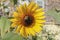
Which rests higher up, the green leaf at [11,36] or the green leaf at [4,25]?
the green leaf at [4,25]

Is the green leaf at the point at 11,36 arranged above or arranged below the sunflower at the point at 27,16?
below

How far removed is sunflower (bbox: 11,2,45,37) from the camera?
0.64 metres

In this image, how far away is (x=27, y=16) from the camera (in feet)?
2.19

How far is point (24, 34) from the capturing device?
647mm

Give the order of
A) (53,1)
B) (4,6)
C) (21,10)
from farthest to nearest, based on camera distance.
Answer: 1. (53,1)
2. (4,6)
3. (21,10)

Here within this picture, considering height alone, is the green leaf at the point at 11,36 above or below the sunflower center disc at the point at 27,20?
below

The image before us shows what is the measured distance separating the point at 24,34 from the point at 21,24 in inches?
1.1

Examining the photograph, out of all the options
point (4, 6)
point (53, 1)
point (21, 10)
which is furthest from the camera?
point (53, 1)

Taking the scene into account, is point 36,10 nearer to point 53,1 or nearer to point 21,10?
point 21,10

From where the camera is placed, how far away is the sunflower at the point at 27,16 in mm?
642

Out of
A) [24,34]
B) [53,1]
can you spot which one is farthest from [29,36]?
[53,1]

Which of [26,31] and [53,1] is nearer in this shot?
[26,31]

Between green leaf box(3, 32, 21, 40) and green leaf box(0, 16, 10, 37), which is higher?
green leaf box(0, 16, 10, 37)

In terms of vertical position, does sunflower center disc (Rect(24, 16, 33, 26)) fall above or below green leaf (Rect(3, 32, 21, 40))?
above
